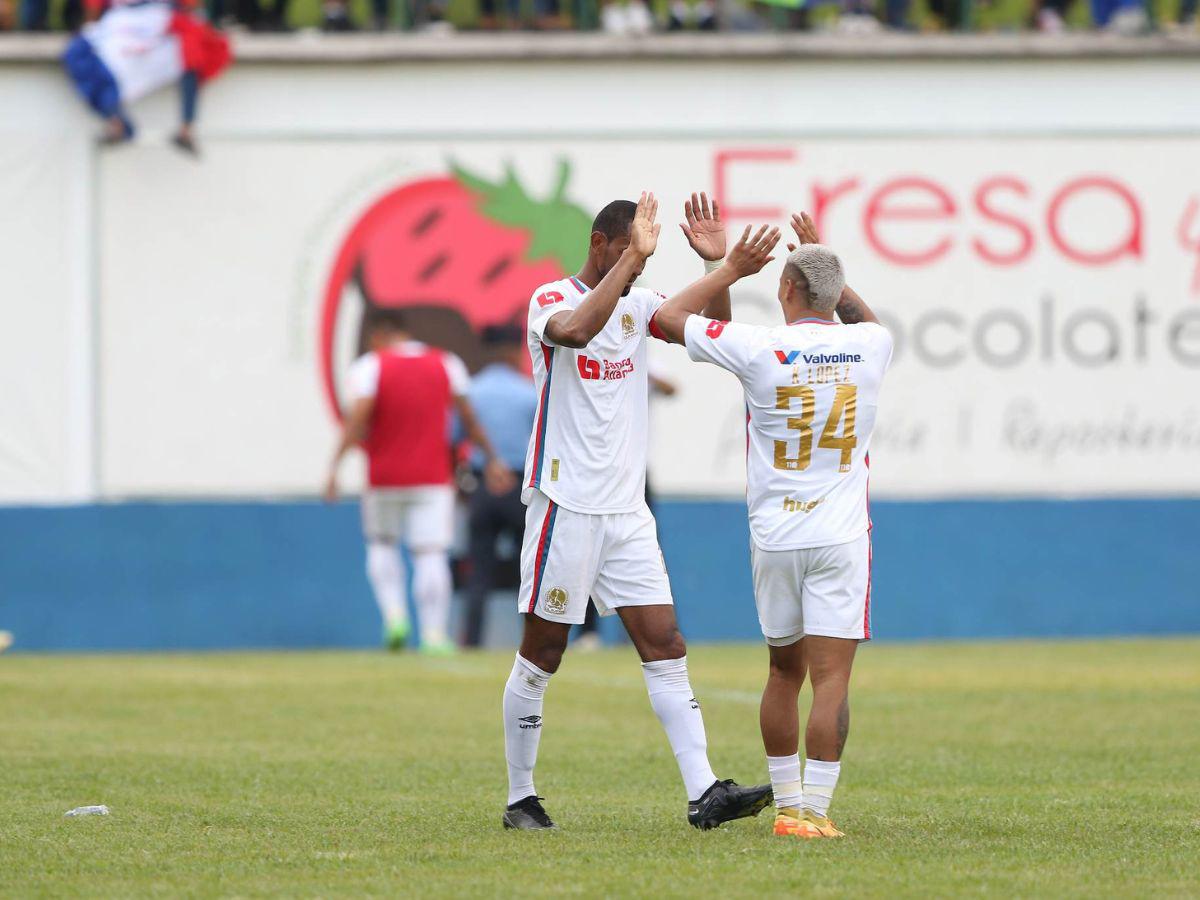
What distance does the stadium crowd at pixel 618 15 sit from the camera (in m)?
20.7

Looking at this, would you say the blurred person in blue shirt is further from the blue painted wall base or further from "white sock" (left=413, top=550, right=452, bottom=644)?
the blue painted wall base

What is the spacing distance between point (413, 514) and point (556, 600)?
9581mm

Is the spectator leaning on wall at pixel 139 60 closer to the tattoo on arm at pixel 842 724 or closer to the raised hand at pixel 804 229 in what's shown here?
the raised hand at pixel 804 229

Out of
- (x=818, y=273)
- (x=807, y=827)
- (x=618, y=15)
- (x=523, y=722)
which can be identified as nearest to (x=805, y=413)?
(x=818, y=273)

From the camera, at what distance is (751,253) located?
7.00m

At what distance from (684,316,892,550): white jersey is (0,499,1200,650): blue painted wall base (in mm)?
11409

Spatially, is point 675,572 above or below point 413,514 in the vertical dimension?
below

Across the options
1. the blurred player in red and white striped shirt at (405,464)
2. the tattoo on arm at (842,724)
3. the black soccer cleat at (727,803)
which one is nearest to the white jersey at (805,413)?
the tattoo on arm at (842,724)

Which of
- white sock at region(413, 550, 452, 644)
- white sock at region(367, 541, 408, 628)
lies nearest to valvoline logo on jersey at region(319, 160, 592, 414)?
white sock at region(367, 541, 408, 628)

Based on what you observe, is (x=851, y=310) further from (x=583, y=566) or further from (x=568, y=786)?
(x=568, y=786)

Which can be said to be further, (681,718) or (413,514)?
(413,514)

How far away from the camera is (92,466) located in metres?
19.9

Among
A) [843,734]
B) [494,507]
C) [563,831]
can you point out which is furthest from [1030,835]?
[494,507]

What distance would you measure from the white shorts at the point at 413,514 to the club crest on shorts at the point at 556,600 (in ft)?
30.9
